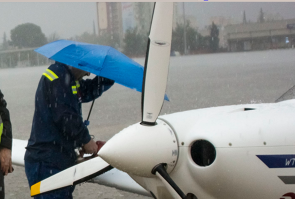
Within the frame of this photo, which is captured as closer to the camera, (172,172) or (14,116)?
(172,172)

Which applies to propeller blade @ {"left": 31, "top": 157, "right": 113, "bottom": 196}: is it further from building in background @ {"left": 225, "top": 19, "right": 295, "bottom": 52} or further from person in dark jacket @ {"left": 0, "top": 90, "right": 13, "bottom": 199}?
building in background @ {"left": 225, "top": 19, "right": 295, "bottom": 52}

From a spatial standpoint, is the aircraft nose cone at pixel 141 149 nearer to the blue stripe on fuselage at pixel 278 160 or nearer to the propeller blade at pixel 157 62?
the propeller blade at pixel 157 62

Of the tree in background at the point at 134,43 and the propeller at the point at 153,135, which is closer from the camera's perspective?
the propeller at the point at 153,135

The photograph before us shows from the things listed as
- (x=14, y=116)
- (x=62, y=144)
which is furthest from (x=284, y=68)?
(x=62, y=144)

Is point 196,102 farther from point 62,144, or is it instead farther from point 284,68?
→ point 62,144

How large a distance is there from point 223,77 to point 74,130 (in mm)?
22561

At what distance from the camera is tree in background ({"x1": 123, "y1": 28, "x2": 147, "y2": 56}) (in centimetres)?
1778

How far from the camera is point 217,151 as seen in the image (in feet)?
8.18

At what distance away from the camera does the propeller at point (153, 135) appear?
2.49 metres

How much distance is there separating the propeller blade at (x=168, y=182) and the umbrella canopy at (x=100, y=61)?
0.86 m

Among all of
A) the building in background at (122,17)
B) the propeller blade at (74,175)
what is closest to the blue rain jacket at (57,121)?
the propeller blade at (74,175)

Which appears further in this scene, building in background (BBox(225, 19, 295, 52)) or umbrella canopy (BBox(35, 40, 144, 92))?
building in background (BBox(225, 19, 295, 52))

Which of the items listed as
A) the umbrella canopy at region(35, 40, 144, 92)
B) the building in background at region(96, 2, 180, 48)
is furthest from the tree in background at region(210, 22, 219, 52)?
the umbrella canopy at region(35, 40, 144, 92)

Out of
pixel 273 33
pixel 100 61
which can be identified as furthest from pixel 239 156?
→ pixel 273 33
